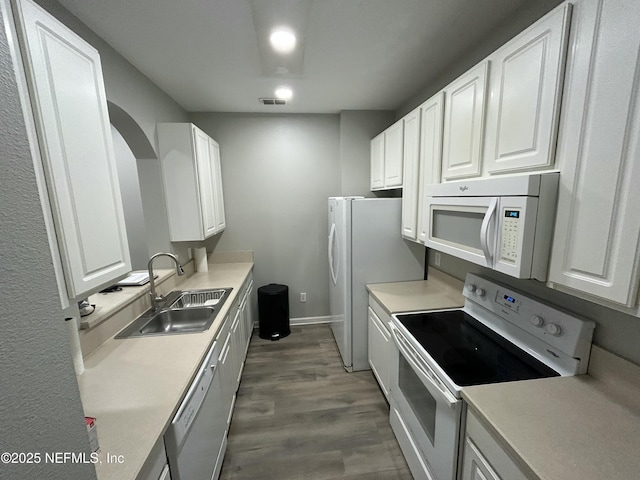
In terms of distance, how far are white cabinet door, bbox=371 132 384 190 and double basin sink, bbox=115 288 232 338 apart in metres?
1.82

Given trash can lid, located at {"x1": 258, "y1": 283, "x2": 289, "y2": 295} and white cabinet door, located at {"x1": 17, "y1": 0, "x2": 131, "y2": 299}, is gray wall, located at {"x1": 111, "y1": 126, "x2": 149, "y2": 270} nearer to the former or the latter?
trash can lid, located at {"x1": 258, "y1": 283, "x2": 289, "y2": 295}

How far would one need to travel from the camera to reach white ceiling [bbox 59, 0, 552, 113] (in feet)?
4.60

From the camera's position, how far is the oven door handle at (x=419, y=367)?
3.80 ft

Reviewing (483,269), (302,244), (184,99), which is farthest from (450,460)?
(184,99)

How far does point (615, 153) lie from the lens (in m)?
0.82

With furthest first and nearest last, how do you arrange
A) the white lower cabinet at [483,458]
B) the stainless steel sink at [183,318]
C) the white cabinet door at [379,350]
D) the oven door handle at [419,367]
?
the white cabinet door at [379,350] → the stainless steel sink at [183,318] → the oven door handle at [419,367] → the white lower cabinet at [483,458]

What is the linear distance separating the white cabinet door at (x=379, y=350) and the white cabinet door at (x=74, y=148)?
5.77 feet

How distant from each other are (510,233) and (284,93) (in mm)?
2267

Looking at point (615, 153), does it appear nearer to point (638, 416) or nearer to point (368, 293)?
point (638, 416)

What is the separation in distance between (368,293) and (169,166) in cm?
207

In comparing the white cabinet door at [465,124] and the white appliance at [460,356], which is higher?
the white cabinet door at [465,124]

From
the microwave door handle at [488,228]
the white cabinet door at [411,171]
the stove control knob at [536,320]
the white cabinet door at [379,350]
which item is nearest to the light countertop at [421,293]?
the white cabinet door at [379,350]

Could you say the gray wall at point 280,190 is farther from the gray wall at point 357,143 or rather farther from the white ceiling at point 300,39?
the white ceiling at point 300,39

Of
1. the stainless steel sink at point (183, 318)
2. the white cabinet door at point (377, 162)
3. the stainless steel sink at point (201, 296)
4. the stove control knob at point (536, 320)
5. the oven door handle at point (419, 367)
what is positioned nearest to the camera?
the oven door handle at point (419, 367)
